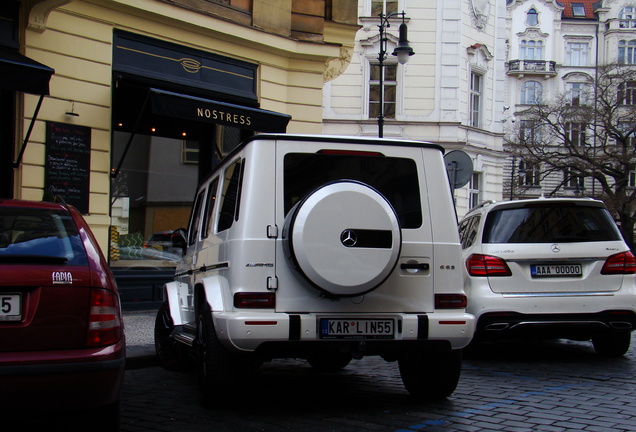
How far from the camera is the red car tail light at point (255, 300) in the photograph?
532 cm

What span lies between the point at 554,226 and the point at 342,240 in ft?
12.2

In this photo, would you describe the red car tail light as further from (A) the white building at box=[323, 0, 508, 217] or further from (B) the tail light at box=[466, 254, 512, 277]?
(A) the white building at box=[323, 0, 508, 217]

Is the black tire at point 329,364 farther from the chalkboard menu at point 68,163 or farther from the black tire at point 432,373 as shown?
the chalkboard menu at point 68,163

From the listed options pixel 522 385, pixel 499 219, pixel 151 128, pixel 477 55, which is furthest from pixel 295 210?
pixel 477 55

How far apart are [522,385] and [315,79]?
32.6ft

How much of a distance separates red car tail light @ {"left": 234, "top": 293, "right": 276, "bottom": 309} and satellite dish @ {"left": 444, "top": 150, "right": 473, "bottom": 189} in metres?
8.28

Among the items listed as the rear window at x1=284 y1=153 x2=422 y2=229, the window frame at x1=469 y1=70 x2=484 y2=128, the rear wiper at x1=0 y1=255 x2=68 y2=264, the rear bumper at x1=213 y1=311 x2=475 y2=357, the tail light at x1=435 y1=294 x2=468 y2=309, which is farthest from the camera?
the window frame at x1=469 y1=70 x2=484 y2=128

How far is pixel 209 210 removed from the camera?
6832mm

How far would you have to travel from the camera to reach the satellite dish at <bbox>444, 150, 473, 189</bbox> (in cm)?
1313

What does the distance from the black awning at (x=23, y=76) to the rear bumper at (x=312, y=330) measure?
18.3ft

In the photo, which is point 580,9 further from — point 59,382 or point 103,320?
point 59,382

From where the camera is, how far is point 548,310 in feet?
25.6

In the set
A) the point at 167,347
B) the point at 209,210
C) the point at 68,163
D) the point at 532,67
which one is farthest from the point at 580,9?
the point at 209,210

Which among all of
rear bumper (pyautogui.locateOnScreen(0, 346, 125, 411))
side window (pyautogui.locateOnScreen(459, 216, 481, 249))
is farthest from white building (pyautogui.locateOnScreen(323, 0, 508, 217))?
rear bumper (pyautogui.locateOnScreen(0, 346, 125, 411))
